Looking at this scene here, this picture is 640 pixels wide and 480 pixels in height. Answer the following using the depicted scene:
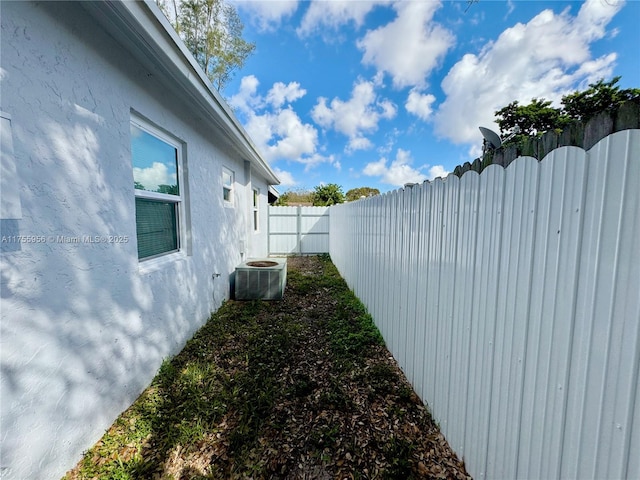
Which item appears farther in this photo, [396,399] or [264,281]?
[264,281]

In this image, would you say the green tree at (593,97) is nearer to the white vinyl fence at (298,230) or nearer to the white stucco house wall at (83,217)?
the white vinyl fence at (298,230)

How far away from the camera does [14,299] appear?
1.38 m

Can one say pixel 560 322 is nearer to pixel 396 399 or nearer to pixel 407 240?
pixel 407 240

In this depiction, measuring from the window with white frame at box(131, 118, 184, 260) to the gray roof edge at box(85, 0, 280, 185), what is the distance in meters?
0.62

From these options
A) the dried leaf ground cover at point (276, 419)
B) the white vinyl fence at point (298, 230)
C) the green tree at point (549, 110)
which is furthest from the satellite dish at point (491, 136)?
the green tree at point (549, 110)

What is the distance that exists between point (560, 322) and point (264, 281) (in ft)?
14.8

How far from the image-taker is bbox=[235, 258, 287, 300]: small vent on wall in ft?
16.4

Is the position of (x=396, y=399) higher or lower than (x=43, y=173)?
lower

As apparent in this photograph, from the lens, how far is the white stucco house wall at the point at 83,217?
1.40 m

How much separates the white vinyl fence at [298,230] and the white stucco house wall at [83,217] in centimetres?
757

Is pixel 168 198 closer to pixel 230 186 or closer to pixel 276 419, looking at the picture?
pixel 230 186

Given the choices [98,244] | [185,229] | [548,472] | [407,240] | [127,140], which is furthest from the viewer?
[185,229]

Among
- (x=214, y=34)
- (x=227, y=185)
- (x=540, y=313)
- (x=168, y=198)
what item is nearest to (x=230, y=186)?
(x=227, y=185)

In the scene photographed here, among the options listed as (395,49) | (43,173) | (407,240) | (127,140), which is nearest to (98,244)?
(43,173)
